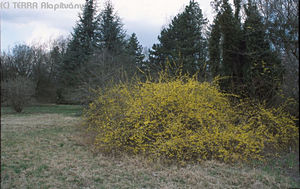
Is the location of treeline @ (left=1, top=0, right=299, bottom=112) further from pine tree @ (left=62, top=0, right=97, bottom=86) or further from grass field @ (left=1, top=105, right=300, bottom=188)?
grass field @ (left=1, top=105, right=300, bottom=188)

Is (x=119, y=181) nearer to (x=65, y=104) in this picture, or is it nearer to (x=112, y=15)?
(x=112, y=15)

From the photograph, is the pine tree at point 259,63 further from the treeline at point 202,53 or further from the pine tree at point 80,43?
the pine tree at point 80,43

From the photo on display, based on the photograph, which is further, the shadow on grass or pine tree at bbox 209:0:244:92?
the shadow on grass

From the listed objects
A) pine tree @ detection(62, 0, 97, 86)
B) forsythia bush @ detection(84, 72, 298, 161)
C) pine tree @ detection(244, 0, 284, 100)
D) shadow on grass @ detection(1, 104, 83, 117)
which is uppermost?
pine tree @ detection(62, 0, 97, 86)

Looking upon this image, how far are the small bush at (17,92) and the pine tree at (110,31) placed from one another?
240 inches

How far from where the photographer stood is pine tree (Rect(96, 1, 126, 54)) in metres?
17.1

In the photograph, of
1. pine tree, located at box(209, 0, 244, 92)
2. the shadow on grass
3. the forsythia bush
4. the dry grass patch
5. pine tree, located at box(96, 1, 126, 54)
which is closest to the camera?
the dry grass patch

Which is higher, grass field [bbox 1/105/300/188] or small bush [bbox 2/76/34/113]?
small bush [bbox 2/76/34/113]

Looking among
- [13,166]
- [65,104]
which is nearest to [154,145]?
[13,166]

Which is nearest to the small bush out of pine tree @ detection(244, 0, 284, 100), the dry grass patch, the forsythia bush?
the dry grass patch

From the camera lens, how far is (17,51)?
2677 cm

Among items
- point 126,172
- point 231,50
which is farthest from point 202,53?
point 126,172

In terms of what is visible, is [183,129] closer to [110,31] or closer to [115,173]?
[115,173]

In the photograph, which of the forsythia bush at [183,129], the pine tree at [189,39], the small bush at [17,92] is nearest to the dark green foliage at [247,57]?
the forsythia bush at [183,129]
